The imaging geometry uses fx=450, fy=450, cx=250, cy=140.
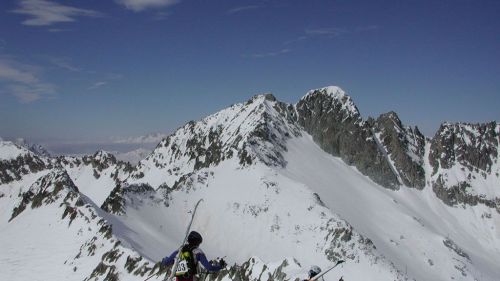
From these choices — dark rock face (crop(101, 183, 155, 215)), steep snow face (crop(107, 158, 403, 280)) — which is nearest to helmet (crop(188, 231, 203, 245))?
steep snow face (crop(107, 158, 403, 280))

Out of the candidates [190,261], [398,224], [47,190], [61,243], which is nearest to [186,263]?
[190,261]

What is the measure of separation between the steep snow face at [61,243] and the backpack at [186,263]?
1614 inches

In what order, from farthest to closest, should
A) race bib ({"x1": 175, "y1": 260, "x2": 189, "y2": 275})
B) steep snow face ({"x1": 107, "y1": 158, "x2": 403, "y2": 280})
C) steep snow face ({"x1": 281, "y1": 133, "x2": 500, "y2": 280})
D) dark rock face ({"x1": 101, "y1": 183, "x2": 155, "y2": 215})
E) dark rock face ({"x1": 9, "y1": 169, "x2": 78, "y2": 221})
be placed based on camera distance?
steep snow face ({"x1": 281, "y1": 133, "x2": 500, "y2": 280})
dark rock face ({"x1": 9, "y1": 169, "x2": 78, "y2": 221})
dark rock face ({"x1": 101, "y1": 183, "x2": 155, "y2": 215})
steep snow face ({"x1": 107, "y1": 158, "x2": 403, "y2": 280})
race bib ({"x1": 175, "y1": 260, "x2": 189, "y2": 275})

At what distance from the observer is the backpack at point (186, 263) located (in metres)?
15.8

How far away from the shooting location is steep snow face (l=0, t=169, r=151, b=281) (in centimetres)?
6325

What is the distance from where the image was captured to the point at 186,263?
1584cm

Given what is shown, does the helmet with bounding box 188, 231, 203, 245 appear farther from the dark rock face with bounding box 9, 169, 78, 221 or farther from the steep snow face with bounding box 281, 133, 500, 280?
the steep snow face with bounding box 281, 133, 500, 280

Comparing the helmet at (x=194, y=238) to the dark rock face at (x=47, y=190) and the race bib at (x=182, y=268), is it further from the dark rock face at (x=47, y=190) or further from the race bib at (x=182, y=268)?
the dark rock face at (x=47, y=190)

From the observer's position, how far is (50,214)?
118 meters

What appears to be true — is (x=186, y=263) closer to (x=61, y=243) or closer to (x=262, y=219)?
(x=61, y=243)

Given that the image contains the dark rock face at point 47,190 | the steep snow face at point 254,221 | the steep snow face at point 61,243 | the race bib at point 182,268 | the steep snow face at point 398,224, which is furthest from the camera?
the steep snow face at point 398,224

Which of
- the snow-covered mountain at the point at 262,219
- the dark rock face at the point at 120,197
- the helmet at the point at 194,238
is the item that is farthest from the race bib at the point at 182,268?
the dark rock face at the point at 120,197

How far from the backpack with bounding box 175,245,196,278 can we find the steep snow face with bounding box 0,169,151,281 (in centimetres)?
4100

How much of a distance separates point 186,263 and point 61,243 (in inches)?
3353
